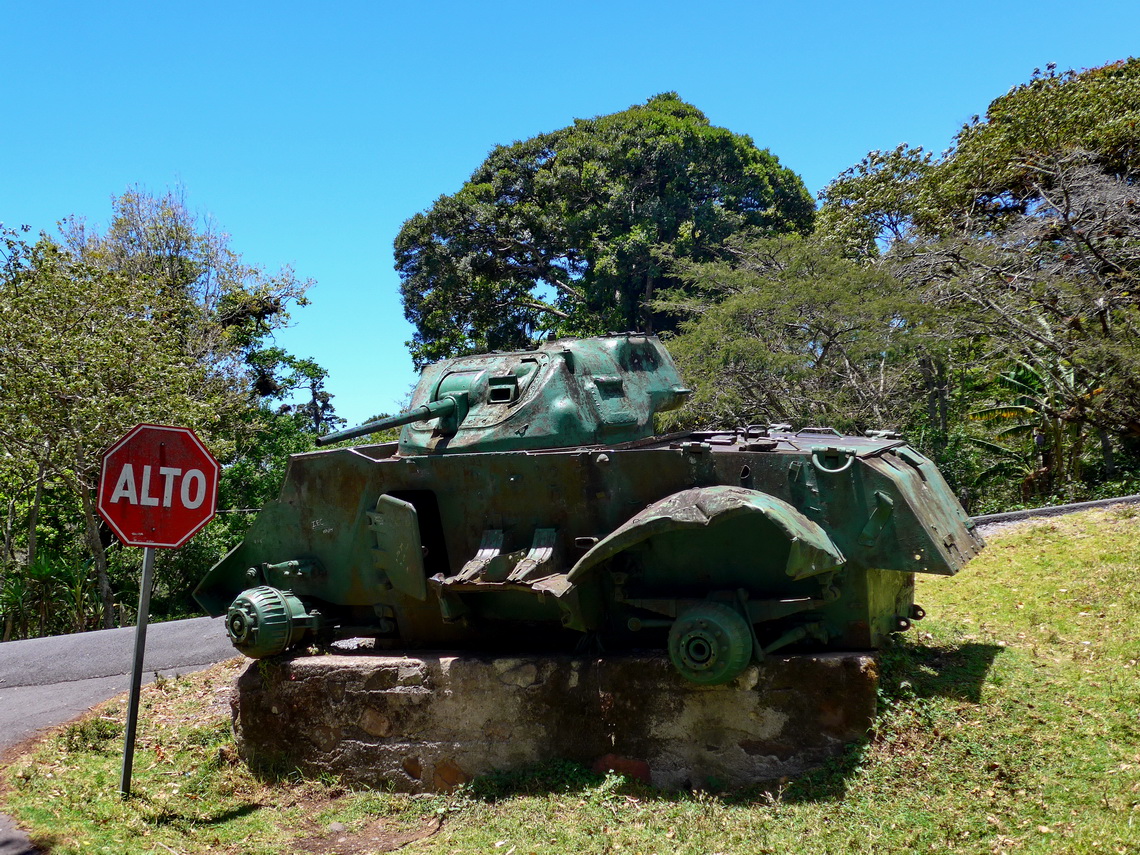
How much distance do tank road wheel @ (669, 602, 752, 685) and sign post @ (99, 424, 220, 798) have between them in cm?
302

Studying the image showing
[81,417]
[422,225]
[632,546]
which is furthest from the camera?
[422,225]

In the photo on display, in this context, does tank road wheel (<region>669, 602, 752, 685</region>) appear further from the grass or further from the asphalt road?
the asphalt road

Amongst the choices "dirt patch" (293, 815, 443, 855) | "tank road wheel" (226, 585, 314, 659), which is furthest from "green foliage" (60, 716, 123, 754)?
"dirt patch" (293, 815, 443, 855)

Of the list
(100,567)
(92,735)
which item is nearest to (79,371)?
(100,567)

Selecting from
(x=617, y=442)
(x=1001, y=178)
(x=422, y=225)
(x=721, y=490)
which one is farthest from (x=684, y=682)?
(x=422, y=225)

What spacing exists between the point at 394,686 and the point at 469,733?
0.61 meters

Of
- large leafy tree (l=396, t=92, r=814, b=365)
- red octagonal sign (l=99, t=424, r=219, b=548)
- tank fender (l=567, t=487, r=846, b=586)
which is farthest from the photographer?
large leafy tree (l=396, t=92, r=814, b=365)

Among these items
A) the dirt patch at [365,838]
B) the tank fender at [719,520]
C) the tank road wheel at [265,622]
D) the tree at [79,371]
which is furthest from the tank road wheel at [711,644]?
the tree at [79,371]

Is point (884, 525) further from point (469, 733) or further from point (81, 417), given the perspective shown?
point (81, 417)

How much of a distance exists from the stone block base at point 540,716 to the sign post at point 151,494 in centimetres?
105

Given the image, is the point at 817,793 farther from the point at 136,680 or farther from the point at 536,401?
the point at 136,680

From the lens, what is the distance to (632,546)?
6383mm

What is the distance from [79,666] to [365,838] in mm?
5858

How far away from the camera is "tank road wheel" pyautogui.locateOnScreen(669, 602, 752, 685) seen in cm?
584
